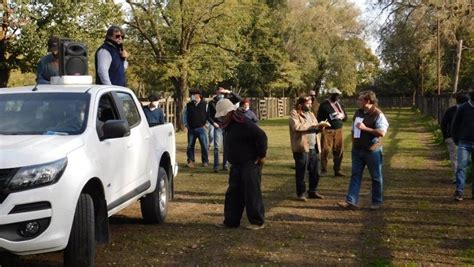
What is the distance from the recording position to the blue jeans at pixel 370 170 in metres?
8.85

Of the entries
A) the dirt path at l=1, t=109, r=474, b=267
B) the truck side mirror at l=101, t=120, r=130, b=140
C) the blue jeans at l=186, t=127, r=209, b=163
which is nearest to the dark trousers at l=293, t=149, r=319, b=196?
the dirt path at l=1, t=109, r=474, b=267

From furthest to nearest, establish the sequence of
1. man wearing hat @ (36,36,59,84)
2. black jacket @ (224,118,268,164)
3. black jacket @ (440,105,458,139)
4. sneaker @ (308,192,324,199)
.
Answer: black jacket @ (440,105,458,139)
sneaker @ (308,192,324,199)
man wearing hat @ (36,36,59,84)
black jacket @ (224,118,268,164)

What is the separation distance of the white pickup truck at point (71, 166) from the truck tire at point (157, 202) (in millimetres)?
14

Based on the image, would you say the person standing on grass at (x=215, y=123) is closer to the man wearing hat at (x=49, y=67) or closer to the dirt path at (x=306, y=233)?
the dirt path at (x=306, y=233)

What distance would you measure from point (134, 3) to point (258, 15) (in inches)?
519

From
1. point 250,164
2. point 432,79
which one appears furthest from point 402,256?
point 432,79

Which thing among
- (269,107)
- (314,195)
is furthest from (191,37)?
(314,195)

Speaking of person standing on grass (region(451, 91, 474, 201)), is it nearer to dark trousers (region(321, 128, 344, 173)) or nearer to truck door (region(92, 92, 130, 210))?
dark trousers (region(321, 128, 344, 173))

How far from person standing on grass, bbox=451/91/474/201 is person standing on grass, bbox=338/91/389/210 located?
160 centimetres

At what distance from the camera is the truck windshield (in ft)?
18.8

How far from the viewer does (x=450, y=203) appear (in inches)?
371

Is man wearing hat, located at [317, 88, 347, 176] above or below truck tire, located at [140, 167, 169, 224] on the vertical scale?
above

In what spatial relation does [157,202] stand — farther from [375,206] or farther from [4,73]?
[4,73]

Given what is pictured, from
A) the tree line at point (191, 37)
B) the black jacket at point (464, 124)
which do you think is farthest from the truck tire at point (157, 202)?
the tree line at point (191, 37)
